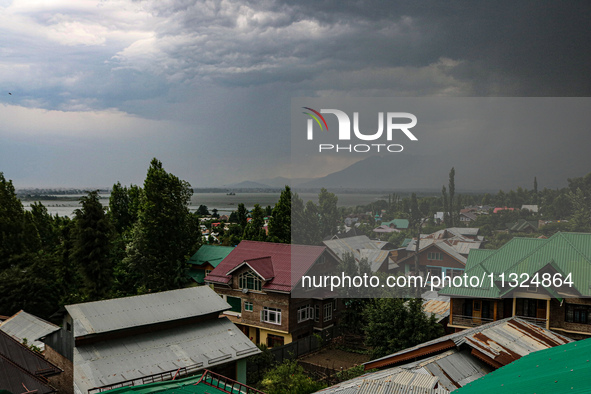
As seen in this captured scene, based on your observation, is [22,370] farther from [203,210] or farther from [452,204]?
[203,210]

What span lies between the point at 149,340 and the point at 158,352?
0.74 meters

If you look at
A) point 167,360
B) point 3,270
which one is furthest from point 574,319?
point 3,270

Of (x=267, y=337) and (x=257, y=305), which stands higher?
(x=257, y=305)

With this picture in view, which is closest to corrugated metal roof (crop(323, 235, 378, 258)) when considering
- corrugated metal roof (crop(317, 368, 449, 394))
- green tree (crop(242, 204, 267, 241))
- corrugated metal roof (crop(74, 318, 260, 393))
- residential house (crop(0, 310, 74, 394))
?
corrugated metal roof (crop(74, 318, 260, 393))

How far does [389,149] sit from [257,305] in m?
10.6

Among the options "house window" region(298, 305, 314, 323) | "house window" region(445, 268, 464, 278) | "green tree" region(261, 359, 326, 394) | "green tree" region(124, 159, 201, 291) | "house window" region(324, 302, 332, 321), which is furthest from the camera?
"green tree" region(124, 159, 201, 291)

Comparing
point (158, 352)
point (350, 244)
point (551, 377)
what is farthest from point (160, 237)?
point (551, 377)

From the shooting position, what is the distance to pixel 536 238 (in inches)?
627

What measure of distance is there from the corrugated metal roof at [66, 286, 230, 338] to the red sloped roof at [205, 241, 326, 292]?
3818mm

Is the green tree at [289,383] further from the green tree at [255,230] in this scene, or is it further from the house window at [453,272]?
the green tree at [255,230]

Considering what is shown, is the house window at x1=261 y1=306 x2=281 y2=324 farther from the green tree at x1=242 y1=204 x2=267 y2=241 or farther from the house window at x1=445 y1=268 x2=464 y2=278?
the green tree at x1=242 y1=204 x2=267 y2=241

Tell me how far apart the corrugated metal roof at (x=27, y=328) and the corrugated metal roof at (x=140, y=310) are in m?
2.88

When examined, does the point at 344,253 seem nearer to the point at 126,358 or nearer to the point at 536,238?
the point at 536,238

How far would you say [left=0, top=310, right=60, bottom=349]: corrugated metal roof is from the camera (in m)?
15.9
